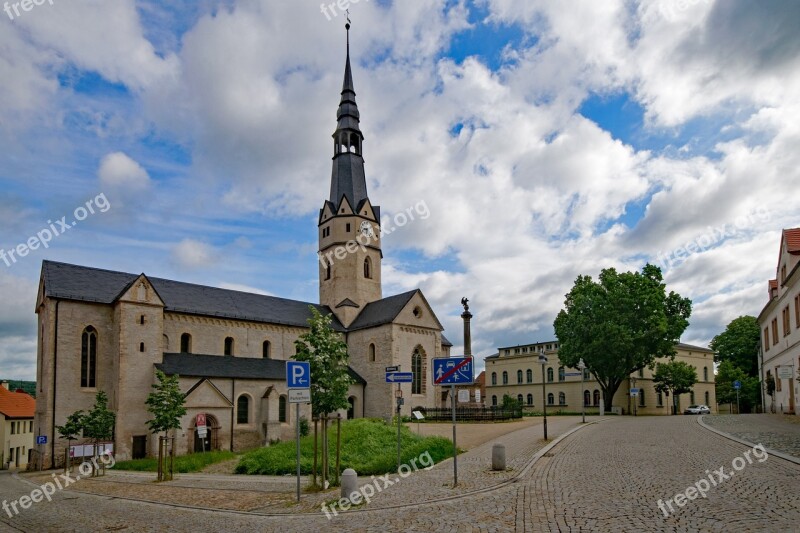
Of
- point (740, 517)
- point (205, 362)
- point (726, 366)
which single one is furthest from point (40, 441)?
point (726, 366)

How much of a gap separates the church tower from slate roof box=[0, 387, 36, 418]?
101 feet

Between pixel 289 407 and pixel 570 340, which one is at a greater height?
pixel 570 340

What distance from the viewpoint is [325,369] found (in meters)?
16.8

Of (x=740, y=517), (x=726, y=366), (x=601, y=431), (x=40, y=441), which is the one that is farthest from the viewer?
(x=726, y=366)

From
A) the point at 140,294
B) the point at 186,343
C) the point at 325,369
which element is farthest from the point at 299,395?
the point at 186,343

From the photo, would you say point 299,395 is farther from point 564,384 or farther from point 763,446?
point 564,384

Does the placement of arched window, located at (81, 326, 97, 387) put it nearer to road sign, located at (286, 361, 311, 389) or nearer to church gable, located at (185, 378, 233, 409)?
church gable, located at (185, 378, 233, 409)

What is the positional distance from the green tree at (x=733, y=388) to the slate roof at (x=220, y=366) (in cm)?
5145

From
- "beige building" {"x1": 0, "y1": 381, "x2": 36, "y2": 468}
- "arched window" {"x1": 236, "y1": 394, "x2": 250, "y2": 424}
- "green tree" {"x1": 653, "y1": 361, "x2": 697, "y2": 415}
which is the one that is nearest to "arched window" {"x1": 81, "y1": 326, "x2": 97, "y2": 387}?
"arched window" {"x1": 236, "y1": 394, "x2": 250, "y2": 424}

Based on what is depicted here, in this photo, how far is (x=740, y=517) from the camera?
937cm

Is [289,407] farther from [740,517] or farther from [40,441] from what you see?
[740,517]

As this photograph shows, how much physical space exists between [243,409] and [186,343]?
21.8ft

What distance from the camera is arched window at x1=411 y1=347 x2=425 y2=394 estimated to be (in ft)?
167

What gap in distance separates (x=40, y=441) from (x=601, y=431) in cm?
3125
